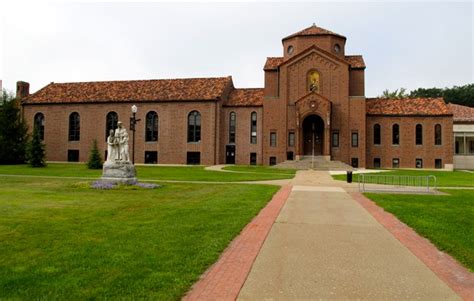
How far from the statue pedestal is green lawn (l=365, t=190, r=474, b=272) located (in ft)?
39.0

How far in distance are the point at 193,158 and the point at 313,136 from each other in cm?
1485

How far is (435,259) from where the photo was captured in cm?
661

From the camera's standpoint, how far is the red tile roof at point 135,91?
46875mm

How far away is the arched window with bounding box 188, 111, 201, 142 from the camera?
46.4 meters

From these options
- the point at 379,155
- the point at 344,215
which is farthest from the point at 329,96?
the point at 344,215

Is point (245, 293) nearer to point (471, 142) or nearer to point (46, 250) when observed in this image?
point (46, 250)

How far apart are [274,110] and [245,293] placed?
131ft

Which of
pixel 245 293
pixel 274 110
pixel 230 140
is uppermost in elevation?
pixel 274 110

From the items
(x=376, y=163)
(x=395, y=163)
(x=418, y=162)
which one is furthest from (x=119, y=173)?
(x=418, y=162)

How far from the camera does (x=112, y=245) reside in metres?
7.07

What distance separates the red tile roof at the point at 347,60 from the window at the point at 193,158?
44.2ft

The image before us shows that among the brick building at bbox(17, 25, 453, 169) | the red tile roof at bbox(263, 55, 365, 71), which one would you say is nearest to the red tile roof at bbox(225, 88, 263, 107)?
the brick building at bbox(17, 25, 453, 169)

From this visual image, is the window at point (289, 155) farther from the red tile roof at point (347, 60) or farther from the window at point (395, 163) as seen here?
the window at point (395, 163)

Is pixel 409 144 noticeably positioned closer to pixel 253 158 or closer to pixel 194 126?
pixel 253 158
